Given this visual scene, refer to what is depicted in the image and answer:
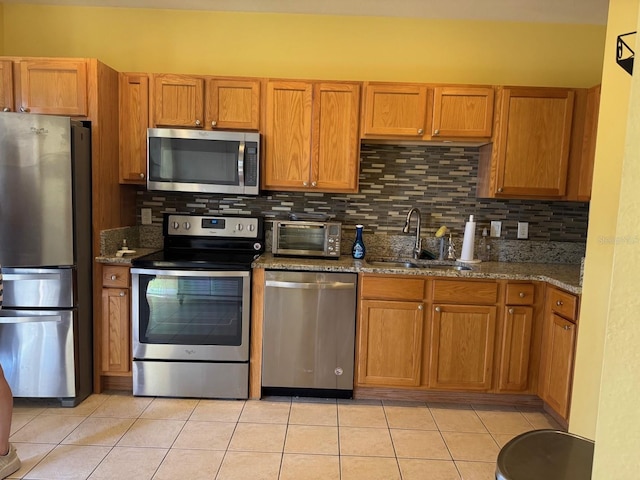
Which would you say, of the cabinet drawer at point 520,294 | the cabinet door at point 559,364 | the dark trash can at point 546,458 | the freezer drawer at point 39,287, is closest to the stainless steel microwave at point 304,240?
the cabinet drawer at point 520,294

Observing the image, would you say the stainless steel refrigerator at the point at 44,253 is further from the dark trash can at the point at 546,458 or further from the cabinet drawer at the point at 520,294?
the cabinet drawer at the point at 520,294

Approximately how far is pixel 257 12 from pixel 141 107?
3.49 feet

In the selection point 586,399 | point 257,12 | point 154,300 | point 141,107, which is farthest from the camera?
point 257,12

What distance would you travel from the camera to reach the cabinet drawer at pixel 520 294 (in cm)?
249

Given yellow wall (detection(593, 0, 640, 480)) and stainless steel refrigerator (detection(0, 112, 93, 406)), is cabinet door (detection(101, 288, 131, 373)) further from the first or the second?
yellow wall (detection(593, 0, 640, 480))

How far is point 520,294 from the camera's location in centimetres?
249

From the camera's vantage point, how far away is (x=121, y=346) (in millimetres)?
2572

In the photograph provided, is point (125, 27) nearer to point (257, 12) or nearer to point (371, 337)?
point (257, 12)

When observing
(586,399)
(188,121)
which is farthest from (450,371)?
(188,121)

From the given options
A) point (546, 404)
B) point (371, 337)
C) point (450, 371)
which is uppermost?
point (371, 337)

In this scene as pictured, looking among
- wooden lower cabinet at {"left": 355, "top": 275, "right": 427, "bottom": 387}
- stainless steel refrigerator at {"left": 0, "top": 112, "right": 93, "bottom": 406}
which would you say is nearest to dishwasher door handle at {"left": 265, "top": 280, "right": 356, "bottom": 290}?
wooden lower cabinet at {"left": 355, "top": 275, "right": 427, "bottom": 387}

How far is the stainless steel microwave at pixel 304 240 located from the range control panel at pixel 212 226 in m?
0.23

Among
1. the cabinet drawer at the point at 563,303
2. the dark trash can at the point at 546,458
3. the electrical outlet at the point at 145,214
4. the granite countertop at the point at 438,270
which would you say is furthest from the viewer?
the electrical outlet at the point at 145,214

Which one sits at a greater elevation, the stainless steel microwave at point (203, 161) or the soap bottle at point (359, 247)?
the stainless steel microwave at point (203, 161)
